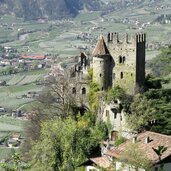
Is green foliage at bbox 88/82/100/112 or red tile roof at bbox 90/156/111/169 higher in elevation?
green foliage at bbox 88/82/100/112

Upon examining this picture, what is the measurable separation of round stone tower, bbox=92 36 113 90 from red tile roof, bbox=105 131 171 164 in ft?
31.6

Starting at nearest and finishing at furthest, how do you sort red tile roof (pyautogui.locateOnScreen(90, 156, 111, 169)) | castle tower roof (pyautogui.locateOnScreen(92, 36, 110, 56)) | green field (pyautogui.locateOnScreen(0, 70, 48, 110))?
red tile roof (pyautogui.locateOnScreen(90, 156, 111, 169))
castle tower roof (pyautogui.locateOnScreen(92, 36, 110, 56))
green field (pyautogui.locateOnScreen(0, 70, 48, 110))

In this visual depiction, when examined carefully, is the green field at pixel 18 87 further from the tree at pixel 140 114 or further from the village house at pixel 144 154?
the village house at pixel 144 154

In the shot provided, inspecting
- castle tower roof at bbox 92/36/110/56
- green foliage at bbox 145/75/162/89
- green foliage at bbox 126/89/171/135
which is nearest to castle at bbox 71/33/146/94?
castle tower roof at bbox 92/36/110/56

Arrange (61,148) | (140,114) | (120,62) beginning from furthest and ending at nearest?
(120,62) → (140,114) → (61,148)

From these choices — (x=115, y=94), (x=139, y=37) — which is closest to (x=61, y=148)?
(x=115, y=94)

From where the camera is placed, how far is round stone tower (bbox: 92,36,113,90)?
5475 cm

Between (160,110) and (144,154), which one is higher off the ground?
(160,110)

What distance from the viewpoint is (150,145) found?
4316cm

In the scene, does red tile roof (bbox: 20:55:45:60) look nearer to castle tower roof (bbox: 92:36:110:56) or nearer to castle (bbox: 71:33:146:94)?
castle tower roof (bbox: 92:36:110:56)

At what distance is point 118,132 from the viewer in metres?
50.0

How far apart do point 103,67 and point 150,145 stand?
43.5ft

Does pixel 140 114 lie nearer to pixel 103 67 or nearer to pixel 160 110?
pixel 160 110

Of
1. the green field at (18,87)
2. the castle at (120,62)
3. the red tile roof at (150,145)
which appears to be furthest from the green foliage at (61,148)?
the green field at (18,87)
